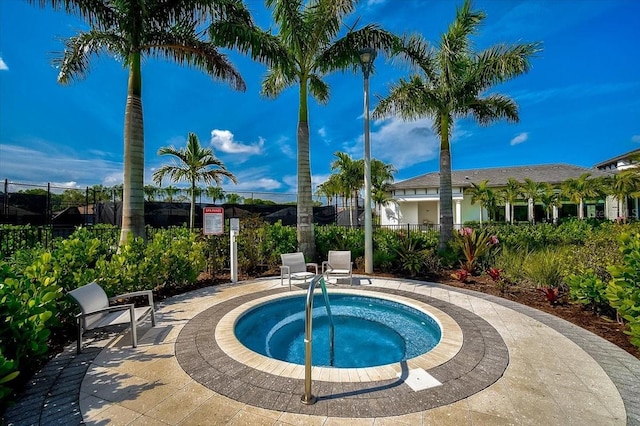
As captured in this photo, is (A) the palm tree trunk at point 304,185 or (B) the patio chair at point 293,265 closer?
(B) the patio chair at point 293,265

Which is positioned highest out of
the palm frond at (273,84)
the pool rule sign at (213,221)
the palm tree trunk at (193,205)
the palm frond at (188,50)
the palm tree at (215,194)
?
the palm frond at (273,84)

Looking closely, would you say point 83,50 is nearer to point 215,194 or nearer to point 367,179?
point 367,179

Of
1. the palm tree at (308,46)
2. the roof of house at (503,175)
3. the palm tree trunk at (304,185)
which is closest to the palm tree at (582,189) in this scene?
the roof of house at (503,175)

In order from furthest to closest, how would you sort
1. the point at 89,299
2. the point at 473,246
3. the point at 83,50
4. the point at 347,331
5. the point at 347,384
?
the point at 473,246 < the point at 83,50 < the point at 347,331 < the point at 89,299 < the point at 347,384

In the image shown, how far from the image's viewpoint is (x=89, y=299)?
3.90 metres

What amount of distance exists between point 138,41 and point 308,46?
4764 millimetres

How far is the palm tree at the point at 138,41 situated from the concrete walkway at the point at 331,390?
13.3 ft

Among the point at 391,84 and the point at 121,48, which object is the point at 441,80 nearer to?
the point at 391,84

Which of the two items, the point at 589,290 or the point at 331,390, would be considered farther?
the point at 589,290

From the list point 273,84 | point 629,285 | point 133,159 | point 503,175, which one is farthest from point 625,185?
point 133,159

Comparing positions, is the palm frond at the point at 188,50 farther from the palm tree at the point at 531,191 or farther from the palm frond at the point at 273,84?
the palm tree at the point at 531,191

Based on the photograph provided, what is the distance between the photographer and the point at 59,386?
3.01 metres

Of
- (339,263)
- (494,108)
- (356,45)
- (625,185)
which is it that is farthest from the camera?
(625,185)

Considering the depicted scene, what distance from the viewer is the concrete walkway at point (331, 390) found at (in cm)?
250
